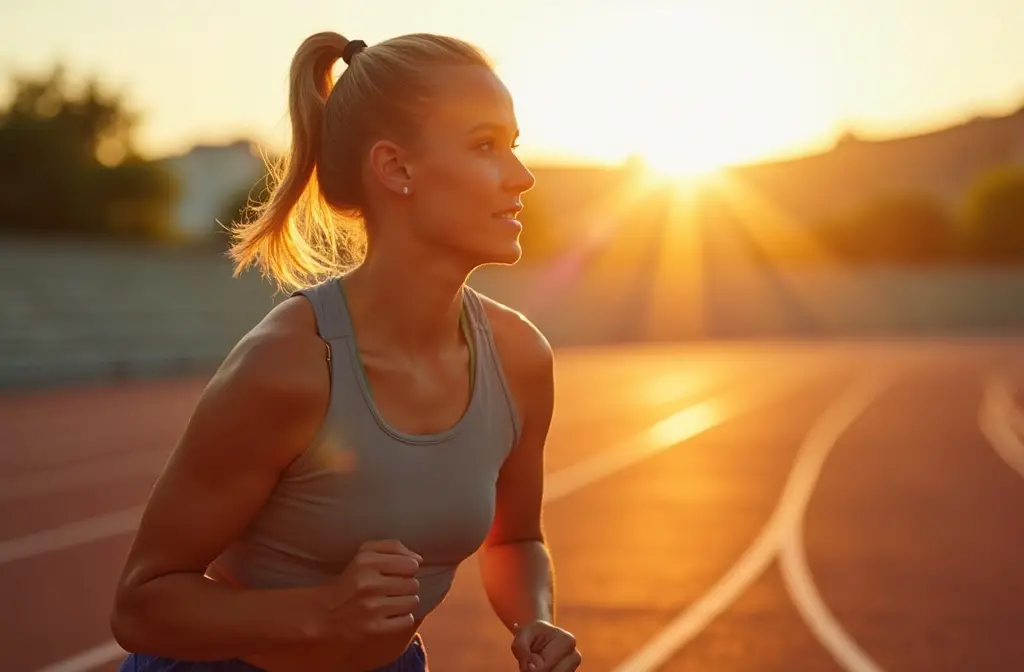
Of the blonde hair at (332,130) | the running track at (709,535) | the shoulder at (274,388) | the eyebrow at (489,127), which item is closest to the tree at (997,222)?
the running track at (709,535)

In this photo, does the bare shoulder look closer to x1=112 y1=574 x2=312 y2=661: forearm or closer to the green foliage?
x1=112 y1=574 x2=312 y2=661: forearm

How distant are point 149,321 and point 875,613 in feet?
87.3

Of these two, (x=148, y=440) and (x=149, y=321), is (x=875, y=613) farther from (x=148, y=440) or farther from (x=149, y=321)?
(x=149, y=321)

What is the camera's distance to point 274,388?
2.09 m

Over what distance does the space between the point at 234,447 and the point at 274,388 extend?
0.10 meters

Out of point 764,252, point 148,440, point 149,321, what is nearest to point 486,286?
point 149,321

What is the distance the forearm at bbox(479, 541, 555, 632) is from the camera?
2574mm

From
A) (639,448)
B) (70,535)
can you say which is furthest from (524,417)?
(639,448)

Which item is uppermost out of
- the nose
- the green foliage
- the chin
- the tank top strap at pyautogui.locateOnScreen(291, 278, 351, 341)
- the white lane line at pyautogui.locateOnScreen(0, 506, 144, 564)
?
the green foliage

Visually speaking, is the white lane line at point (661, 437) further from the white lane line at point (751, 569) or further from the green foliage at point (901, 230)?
the green foliage at point (901, 230)

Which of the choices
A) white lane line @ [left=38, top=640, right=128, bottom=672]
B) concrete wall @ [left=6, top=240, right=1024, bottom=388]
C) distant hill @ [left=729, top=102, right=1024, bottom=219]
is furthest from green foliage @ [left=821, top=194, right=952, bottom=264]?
white lane line @ [left=38, top=640, right=128, bottom=672]

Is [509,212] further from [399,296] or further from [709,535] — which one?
[709,535]

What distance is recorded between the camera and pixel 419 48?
2.28m

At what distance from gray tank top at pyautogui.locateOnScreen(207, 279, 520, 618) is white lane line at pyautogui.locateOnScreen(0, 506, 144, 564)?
699cm
